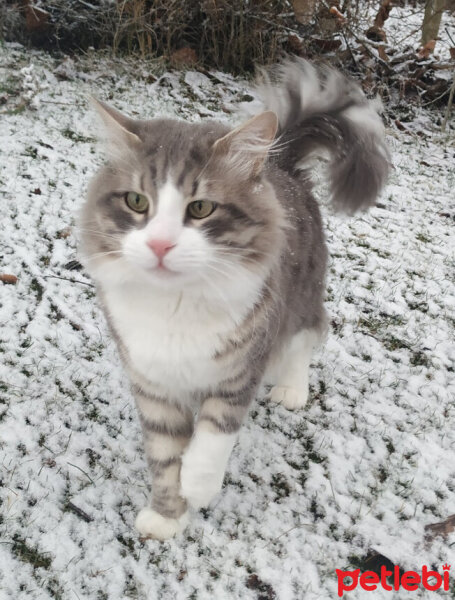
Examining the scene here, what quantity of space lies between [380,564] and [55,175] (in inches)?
126

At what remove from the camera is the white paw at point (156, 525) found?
177 centimetres

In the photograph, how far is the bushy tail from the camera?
2.18 meters

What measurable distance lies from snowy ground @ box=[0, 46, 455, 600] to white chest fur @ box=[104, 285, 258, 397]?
67cm

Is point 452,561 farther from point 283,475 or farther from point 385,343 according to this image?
point 385,343

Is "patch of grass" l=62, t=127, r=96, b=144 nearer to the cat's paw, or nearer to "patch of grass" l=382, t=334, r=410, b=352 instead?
"patch of grass" l=382, t=334, r=410, b=352

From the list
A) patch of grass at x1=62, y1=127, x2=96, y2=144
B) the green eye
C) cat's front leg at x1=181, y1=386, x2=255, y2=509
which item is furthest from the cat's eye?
patch of grass at x1=62, y1=127, x2=96, y2=144

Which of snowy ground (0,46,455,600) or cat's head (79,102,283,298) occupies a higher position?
cat's head (79,102,283,298)

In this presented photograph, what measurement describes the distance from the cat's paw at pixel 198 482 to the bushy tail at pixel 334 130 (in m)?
1.30

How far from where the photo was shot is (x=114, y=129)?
4.90 ft

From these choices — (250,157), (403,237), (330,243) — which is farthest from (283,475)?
(403,237)

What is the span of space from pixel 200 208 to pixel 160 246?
0.65 feet

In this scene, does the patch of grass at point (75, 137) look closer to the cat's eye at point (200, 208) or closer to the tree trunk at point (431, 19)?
the cat's eye at point (200, 208)

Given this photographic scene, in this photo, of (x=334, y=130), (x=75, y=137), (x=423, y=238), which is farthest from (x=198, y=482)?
(x=75, y=137)

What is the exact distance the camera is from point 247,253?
147cm
